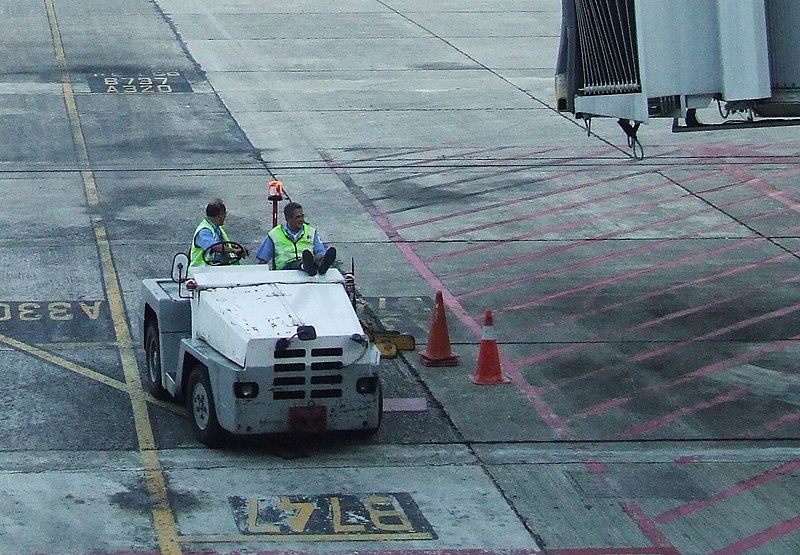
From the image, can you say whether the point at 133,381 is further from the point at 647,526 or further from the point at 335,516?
the point at 647,526

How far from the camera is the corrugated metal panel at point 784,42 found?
15094 millimetres

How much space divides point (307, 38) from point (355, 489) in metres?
26.7

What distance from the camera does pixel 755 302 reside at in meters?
17.1

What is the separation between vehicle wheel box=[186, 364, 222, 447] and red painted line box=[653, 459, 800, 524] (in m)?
3.63

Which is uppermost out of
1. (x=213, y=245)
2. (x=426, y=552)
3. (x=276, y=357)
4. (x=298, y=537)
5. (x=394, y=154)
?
(x=213, y=245)

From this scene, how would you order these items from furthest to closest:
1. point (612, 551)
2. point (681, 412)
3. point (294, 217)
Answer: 1. point (681, 412)
2. point (294, 217)
3. point (612, 551)

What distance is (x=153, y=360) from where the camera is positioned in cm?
1348

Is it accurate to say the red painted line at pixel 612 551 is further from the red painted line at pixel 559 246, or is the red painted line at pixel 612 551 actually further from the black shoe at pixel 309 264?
the red painted line at pixel 559 246

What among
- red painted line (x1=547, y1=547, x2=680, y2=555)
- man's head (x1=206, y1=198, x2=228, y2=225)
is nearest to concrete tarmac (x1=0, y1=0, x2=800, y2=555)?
red painted line (x1=547, y1=547, x2=680, y2=555)

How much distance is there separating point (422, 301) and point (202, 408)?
16.6 feet

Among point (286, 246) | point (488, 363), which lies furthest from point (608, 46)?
point (286, 246)

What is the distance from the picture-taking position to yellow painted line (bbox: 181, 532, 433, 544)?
10164 mm

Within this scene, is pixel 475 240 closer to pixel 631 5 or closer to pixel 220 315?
pixel 631 5

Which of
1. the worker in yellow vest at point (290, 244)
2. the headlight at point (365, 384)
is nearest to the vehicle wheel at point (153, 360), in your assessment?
the worker in yellow vest at point (290, 244)
